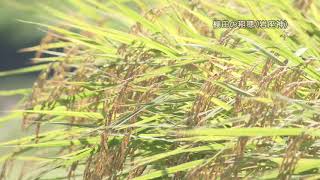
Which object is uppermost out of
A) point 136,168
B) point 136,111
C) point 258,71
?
point 258,71

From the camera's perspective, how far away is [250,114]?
1266mm

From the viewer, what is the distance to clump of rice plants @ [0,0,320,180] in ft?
4.18

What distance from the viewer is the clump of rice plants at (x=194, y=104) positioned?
4.18ft

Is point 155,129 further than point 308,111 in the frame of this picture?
Yes

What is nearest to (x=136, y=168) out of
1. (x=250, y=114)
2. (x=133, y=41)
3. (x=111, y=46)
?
(x=250, y=114)

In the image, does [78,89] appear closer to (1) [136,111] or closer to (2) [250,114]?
(1) [136,111]

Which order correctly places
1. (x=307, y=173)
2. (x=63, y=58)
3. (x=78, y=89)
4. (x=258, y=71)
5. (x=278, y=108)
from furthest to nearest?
(x=63, y=58) → (x=78, y=89) → (x=258, y=71) → (x=307, y=173) → (x=278, y=108)

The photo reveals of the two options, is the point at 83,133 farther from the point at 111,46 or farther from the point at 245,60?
the point at 111,46

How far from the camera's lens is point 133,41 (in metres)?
1.83

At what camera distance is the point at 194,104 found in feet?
4.63

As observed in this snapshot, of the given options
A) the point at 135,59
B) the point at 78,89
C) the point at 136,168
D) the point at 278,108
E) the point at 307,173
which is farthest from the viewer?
the point at 78,89

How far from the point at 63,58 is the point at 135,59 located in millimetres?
419

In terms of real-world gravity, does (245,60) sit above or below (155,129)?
above

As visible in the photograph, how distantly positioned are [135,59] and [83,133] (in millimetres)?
246
